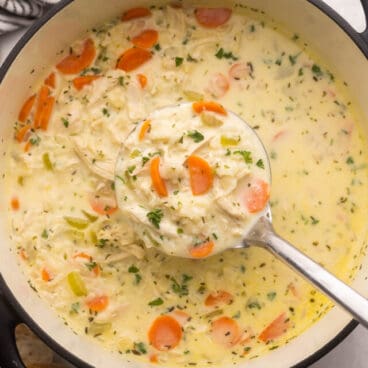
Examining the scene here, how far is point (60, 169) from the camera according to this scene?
2879 millimetres

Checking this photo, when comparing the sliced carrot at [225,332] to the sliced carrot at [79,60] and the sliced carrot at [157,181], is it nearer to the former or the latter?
the sliced carrot at [157,181]

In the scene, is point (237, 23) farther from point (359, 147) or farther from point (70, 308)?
point (70, 308)

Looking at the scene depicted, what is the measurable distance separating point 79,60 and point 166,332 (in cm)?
104

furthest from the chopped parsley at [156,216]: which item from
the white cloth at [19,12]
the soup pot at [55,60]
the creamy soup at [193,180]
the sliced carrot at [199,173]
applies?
the white cloth at [19,12]

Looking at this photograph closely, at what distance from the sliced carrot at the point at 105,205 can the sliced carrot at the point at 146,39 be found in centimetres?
58

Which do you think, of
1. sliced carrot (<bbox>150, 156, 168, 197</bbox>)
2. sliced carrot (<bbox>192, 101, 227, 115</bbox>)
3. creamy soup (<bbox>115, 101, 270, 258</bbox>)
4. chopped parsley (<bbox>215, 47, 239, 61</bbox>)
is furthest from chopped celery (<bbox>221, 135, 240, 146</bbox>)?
chopped parsley (<bbox>215, 47, 239, 61</bbox>)

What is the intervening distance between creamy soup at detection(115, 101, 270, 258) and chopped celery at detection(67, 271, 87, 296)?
0.35 meters

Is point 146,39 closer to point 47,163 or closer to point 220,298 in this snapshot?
point 47,163

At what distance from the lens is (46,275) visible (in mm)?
2900

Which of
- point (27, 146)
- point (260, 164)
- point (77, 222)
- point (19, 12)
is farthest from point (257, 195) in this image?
point (19, 12)

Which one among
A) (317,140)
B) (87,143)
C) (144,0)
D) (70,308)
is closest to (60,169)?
(87,143)

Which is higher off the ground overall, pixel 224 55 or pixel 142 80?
pixel 224 55

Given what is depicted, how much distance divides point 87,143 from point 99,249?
0.38 meters

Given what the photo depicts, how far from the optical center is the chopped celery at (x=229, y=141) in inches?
102
